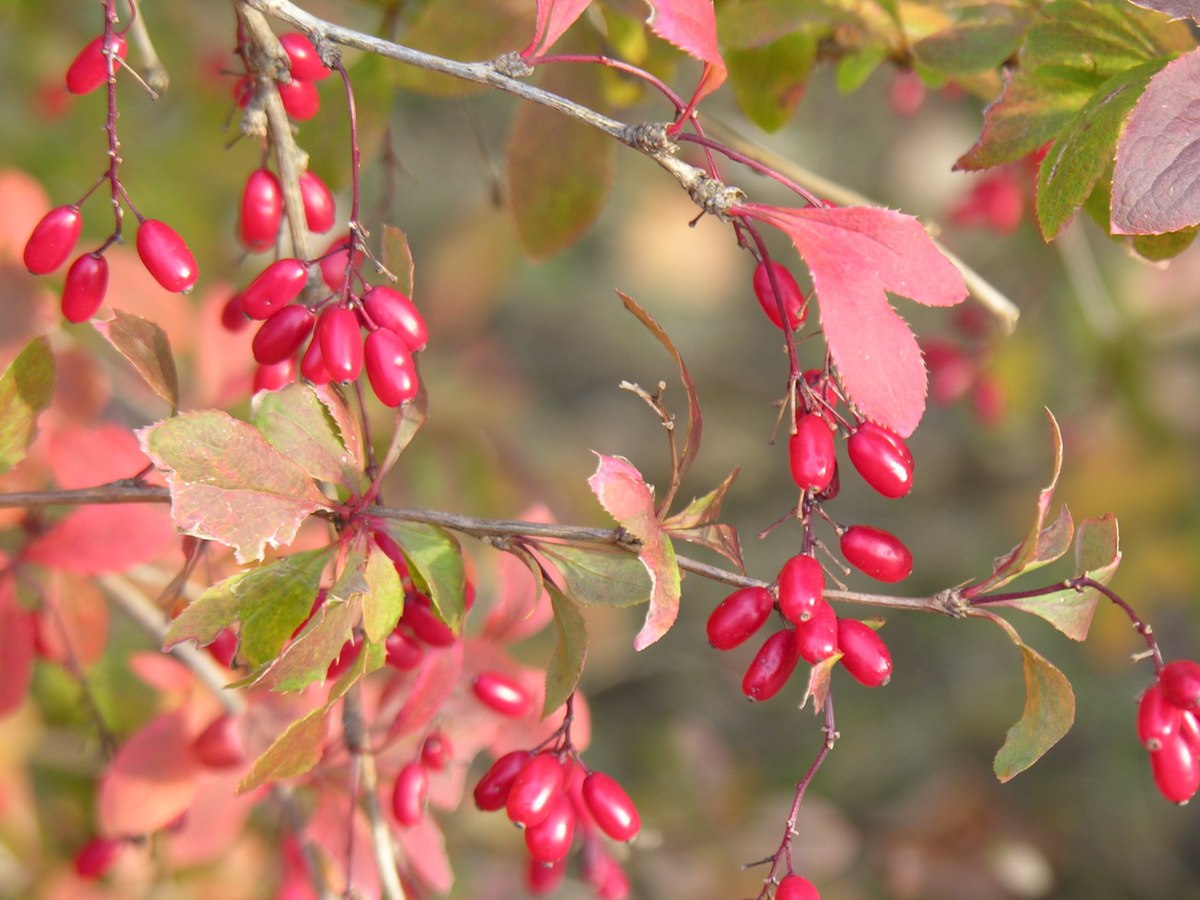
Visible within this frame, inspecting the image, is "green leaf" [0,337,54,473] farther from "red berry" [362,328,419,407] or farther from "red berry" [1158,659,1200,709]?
"red berry" [1158,659,1200,709]

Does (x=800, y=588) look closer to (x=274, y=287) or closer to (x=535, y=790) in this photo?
(x=535, y=790)

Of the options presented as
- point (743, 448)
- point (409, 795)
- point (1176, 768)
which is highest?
point (1176, 768)

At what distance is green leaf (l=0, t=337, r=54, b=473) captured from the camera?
2.63 feet

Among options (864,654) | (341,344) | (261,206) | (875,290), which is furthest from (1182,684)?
(261,206)

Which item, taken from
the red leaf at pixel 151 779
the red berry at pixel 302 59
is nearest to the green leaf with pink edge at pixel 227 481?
the red berry at pixel 302 59

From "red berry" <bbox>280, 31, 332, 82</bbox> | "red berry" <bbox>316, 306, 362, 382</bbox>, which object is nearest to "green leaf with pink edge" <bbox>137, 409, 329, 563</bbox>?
"red berry" <bbox>316, 306, 362, 382</bbox>

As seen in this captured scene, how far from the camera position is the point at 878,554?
0.73 metres

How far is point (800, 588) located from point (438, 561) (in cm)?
21

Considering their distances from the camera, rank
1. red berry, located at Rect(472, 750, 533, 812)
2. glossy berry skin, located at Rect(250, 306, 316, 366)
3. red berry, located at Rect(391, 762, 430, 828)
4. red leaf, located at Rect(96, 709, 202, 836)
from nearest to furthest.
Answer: glossy berry skin, located at Rect(250, 306, 316, 366) → red berry, located at Rect(472, 750, 533, 812) → red berry, located at Rect(391, 762, 430, 828) → red leaf, located at Rect(96, 709, 202, 836)

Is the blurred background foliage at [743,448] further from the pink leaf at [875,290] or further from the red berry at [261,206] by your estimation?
the pink leaf at [875,290]

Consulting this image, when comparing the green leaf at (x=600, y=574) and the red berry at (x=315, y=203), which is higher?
A: the red berry at (x=315, y=203)

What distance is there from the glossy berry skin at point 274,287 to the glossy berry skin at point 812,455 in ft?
1.01

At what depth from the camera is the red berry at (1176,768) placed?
0.78 meters

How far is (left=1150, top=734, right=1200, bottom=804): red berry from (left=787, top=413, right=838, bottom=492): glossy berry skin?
0.29 metres
